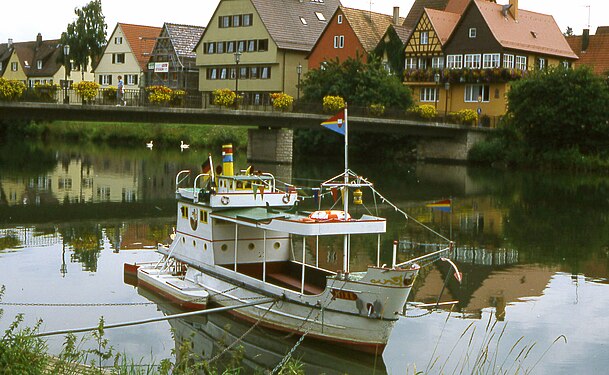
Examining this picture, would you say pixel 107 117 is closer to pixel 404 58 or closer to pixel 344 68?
pixel 344 68

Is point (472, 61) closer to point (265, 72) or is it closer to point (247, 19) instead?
point (265, 72)

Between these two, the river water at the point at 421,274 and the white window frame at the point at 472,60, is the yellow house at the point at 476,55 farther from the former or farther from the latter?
the river water at the point at 421,274

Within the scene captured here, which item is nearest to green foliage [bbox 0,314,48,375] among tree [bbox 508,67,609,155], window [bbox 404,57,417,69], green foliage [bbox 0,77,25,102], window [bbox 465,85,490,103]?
green foliage [bbox 0,77,25,102]

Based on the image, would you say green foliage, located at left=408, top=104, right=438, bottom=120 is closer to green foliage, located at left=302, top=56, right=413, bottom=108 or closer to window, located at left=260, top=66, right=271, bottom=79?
green foliage, located at left=302, top=56, right=413, bottom=108

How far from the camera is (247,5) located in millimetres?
89750

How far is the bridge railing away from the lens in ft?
168

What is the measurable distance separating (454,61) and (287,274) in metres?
59.4

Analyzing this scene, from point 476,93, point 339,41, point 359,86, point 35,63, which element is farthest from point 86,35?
point 476,93

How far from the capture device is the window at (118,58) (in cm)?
10731

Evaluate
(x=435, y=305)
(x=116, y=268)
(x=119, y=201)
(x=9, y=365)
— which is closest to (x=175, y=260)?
(x=116, y=268)

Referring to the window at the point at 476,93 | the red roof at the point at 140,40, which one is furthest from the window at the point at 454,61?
the red roof at the point at 140,40

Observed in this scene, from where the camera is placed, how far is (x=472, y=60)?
7850 centimetres

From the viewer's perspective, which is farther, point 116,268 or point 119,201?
point 119,201

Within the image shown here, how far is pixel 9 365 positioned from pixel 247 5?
3178 inches
